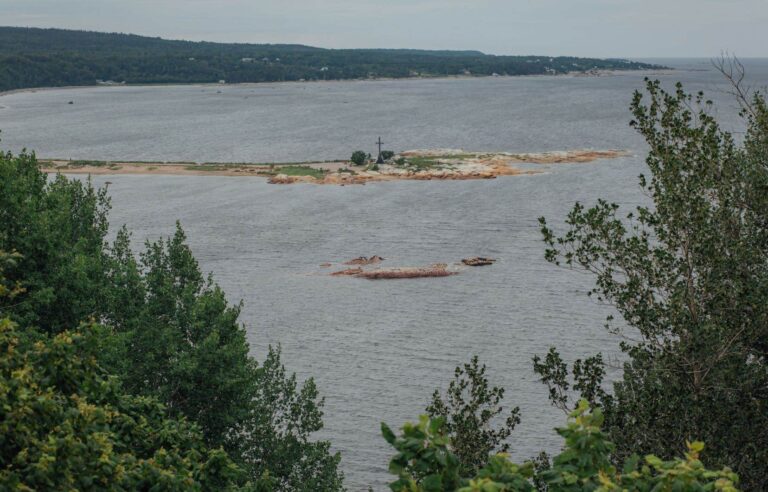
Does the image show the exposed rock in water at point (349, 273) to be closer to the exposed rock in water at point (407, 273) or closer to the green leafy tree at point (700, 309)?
the exposed rock in water at point (407, 273)

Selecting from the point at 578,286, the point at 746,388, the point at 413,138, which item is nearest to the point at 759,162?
the point at 746,388

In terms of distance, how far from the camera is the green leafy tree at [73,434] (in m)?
14.2

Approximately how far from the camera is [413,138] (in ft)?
607

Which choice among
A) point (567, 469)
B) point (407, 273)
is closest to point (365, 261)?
point (407, 273)

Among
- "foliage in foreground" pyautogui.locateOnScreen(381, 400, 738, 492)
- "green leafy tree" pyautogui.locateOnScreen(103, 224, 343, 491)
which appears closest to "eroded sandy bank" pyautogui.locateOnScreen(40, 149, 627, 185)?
"green leafy tree" pyautogui.locateOnScreen(103, 224, 343, 491)

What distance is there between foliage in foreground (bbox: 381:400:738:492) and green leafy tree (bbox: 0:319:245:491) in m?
5.97

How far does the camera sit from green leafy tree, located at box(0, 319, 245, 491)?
1416 centimetres

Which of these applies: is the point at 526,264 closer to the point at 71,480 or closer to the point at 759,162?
the point at 759,162

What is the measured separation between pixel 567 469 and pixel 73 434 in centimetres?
803

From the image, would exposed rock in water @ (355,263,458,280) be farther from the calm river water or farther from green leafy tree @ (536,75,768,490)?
green leafy tree @ (536,75,768,490)

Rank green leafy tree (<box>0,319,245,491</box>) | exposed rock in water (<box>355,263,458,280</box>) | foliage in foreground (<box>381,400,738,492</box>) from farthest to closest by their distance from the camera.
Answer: exposed rock in water (<box>355,263,458,280</box>) < green leafy tree (<box>0,319,245,491</box>) < foliage in foreground (<box>381,400,738,492</box>)

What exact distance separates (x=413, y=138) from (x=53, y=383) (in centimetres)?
17008

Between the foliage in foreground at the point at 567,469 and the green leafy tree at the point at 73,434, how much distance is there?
597 cm

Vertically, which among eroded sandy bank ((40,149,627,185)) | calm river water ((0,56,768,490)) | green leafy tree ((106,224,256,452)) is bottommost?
calm river water ((0,56,768,490))
